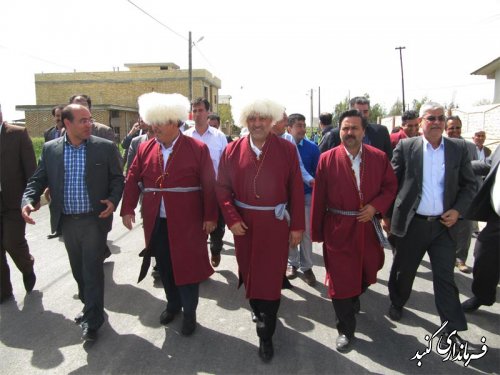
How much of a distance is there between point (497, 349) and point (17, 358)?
396 cm

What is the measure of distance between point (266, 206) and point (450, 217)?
1600 mm

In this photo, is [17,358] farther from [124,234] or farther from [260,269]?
[124,234]

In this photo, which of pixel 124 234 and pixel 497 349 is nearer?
pixel 497 349

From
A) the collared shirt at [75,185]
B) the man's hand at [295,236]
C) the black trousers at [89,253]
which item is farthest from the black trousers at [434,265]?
the collared shirt at [75,185]

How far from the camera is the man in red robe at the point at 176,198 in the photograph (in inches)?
140

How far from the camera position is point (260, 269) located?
3.31 metres

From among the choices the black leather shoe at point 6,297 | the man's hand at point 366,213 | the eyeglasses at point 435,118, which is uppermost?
the eyeglasses at point 435,118

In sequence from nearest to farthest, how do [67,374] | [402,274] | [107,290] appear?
[67,374], [402,274], [107,290]

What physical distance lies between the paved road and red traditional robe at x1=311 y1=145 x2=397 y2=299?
53 centimetres

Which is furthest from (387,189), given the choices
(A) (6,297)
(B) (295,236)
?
(A) (6,297)

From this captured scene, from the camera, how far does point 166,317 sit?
12.7 ft

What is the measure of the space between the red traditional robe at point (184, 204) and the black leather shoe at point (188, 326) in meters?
0.37

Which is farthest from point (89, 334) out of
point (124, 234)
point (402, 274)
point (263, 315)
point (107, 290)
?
point (124, 234)

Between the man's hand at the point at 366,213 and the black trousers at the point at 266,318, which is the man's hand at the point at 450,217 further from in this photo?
the black trousers at the point at 266,318
